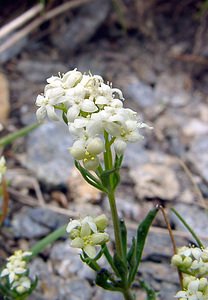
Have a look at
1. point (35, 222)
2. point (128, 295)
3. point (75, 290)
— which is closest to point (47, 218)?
point (35, 222)

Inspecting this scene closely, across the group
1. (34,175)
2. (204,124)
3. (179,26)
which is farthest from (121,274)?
(179,26)

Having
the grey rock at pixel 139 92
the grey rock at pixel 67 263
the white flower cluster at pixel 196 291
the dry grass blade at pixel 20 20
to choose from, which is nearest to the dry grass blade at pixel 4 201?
the grey rock at pixel 67 263

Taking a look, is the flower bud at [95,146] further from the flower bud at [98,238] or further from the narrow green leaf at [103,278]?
the narrow green leaf at [103,278]

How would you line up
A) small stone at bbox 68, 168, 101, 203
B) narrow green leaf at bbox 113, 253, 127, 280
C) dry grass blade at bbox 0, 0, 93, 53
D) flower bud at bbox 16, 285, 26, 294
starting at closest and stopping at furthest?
1. narrow green leaf at bbox 113, 253, 127, 280
2. flower bud at bbox 16, 285, 26, 294
3. small stone at bbox 68, 168, 101, 203
4. dry grass blade at bbox 0, 0, 93, 53

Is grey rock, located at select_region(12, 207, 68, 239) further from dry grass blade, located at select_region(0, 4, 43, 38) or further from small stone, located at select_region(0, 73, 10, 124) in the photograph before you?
dry grass blade, located at select_region(0, 4, 43, 38)

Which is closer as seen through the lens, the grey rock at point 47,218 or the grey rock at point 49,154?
the grey rock at point 47,218

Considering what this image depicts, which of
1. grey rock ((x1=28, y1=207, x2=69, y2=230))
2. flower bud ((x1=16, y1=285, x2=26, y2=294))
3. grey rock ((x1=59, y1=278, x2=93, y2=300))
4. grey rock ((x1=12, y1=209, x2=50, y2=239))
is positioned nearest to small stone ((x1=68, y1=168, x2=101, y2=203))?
grey rock ((x1=28, y1=207, x2=69, y2=230))
